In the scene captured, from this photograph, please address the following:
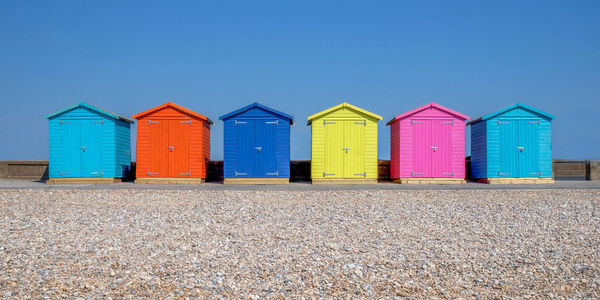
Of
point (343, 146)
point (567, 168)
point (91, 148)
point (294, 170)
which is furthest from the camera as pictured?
A: point (567, 168)

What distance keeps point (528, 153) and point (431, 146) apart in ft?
11.8

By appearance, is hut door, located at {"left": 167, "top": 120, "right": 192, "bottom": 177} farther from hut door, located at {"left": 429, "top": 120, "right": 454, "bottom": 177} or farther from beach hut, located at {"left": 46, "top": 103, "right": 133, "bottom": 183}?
hut door, located at {"left": 429, "top": 120, "right": 454, "bottom": 177}

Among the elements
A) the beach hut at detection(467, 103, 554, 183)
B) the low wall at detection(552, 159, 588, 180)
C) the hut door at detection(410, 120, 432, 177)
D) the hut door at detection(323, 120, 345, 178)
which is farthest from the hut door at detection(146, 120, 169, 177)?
the low wall at detection(552, 159, 588, 180)

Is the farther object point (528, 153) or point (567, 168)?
A: point (567, 168)

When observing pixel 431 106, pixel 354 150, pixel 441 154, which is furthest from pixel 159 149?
pixel 441 154

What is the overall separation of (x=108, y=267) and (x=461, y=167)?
13.4 metres

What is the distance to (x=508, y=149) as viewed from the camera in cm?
1764

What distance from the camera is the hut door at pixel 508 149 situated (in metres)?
17.6

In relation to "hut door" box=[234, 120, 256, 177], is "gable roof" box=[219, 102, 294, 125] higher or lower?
higher

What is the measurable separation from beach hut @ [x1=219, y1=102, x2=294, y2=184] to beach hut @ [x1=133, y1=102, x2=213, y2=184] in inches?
45.6

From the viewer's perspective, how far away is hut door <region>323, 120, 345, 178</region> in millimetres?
16844

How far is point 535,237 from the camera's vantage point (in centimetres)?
883

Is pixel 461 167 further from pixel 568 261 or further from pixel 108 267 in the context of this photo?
pixel 108 267

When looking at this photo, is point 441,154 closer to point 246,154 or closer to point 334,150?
point 334,150
